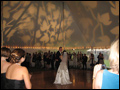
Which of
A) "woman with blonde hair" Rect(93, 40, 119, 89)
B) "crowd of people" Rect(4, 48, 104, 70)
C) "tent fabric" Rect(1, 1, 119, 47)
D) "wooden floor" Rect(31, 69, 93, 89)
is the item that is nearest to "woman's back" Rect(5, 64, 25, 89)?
"woman with blonde hair" Rect(93, 40, 119, 89)

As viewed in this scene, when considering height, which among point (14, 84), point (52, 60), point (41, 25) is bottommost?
point (52, 60)

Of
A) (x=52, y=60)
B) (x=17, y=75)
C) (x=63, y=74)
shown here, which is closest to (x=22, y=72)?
(x=17, y=75)

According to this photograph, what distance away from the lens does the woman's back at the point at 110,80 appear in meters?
1.15

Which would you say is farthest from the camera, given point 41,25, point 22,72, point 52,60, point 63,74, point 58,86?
point 41,25

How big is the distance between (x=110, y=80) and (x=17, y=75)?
1.01 meters

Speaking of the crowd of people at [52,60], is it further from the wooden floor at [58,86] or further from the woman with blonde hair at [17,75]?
the woman with blonde hair at [17,75]

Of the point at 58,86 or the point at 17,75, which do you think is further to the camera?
the point at 58,86

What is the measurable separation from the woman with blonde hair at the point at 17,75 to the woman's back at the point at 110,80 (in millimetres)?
843

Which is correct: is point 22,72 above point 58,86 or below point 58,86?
above

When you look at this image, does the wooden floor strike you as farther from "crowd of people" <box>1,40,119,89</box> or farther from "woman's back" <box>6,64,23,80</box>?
"woman's back" <box>6,64,23,80</box>

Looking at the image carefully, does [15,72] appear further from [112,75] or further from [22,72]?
[112,75]

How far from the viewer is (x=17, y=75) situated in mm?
1558

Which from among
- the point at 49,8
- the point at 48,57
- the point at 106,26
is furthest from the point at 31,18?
the point at 106,26

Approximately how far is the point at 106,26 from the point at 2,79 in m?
4.83
